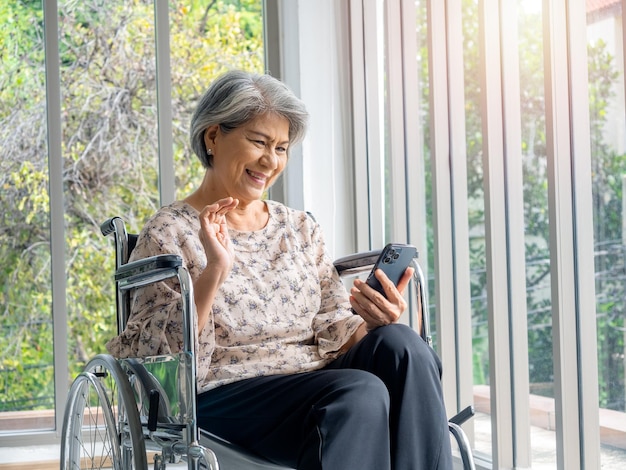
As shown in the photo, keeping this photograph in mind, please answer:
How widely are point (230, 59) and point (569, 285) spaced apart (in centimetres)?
178

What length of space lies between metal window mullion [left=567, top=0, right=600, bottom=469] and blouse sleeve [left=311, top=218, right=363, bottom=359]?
1.77 ft

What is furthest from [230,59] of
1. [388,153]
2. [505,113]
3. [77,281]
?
[505,113]

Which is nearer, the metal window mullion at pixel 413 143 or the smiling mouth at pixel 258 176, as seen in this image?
the smiling mouth at pixel 258 176

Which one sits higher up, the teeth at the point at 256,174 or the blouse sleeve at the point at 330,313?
the teeth at the point at 256,174

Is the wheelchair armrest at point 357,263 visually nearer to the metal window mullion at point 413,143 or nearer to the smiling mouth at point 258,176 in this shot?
the smiling mouth at point 258,176

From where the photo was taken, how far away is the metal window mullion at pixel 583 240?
2.03 meters

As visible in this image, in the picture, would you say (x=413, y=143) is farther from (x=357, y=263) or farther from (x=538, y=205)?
(x=357, y=263)

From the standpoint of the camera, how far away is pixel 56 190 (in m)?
3.18

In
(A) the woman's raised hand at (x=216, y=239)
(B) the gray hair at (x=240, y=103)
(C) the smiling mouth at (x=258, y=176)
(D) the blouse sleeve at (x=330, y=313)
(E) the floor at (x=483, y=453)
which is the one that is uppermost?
(B) the gray hair at (x=240, y=103)

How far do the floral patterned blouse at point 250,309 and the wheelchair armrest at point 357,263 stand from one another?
0.9 inches

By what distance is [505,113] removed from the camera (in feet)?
7.57

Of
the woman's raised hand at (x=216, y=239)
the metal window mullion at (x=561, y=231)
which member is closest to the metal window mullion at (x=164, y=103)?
the woman's raised hand at (x=216, y=239)

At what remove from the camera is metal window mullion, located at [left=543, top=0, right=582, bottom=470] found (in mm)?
2072

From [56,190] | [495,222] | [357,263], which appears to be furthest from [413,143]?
[56,190]
